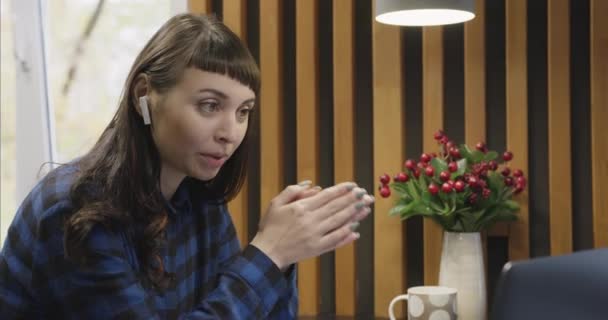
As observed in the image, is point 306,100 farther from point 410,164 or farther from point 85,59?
point 85,59

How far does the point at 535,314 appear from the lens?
73 cm

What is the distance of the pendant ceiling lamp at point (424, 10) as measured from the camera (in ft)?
6.92

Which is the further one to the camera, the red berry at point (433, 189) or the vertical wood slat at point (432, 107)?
the vertical wood slat at point (432, 107)

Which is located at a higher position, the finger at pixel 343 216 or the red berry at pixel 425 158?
the red berry at pixel 425 158

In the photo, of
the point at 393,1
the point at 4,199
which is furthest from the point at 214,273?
the point at 4,199

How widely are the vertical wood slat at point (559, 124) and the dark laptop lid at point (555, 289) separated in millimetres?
1784

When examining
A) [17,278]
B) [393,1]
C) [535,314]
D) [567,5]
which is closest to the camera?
[535,314]

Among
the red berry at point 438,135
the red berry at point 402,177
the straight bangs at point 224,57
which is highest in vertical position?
the straight bangs at point 224,57

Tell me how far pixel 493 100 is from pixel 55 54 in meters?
1.77

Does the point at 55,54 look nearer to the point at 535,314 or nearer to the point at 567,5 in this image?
the point at 567,5

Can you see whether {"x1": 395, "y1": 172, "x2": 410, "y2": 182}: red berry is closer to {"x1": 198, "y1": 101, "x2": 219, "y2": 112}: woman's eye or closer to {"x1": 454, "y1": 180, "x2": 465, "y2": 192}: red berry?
{"x1": 454, "y1": 180, "x2": 465, "y2": 192}: red berry

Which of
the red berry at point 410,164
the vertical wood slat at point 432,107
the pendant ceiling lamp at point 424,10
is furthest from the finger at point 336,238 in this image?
the vertical wood slat at point 432,107

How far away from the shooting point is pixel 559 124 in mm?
2520

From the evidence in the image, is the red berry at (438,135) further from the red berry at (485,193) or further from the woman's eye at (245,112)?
the woman's eye at (245,112)
